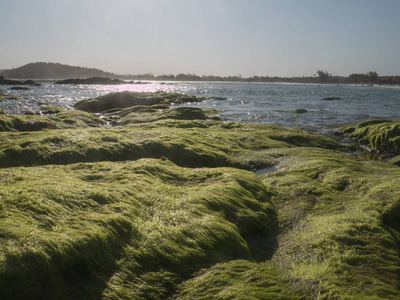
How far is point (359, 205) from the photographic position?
5613 mm

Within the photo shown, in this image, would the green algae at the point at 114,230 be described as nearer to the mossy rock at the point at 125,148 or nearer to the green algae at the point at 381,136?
the mossy rock at the point at 125,148

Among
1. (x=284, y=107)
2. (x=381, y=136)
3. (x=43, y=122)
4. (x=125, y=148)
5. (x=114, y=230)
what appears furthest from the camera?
(x=284, y=107)

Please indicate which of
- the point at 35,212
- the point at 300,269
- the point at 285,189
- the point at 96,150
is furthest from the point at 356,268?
the point at 96,150

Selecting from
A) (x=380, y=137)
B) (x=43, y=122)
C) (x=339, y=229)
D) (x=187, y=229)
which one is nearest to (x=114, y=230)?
(x=187, y=229)

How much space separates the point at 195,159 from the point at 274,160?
241cm

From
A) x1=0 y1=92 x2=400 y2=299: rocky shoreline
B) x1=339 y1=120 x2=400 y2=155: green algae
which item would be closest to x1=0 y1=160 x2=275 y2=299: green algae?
x1=0 y1=92 x2=400 y2=299: rocky shoreline

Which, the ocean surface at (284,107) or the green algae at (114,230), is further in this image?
the ocean surface at (284,107)

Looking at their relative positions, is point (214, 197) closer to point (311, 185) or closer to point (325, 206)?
point (325, 206)

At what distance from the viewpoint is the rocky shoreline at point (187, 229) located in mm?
3250

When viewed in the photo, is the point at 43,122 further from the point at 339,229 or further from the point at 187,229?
the point at 339,229

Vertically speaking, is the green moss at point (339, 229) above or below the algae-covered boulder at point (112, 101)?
below

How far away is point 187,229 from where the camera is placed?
14.0 feet

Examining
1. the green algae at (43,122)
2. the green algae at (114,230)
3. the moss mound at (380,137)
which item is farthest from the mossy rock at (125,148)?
the moss mound at (380,137)

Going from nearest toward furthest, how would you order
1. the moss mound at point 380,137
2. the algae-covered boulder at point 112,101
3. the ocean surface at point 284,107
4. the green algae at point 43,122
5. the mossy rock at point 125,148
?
the mossy rock at point 125,148
the green algae at point 43,122
the moss mound at point 380,137
the ocean surface at point 284,107
the algae-covered boulder at point 112,101
